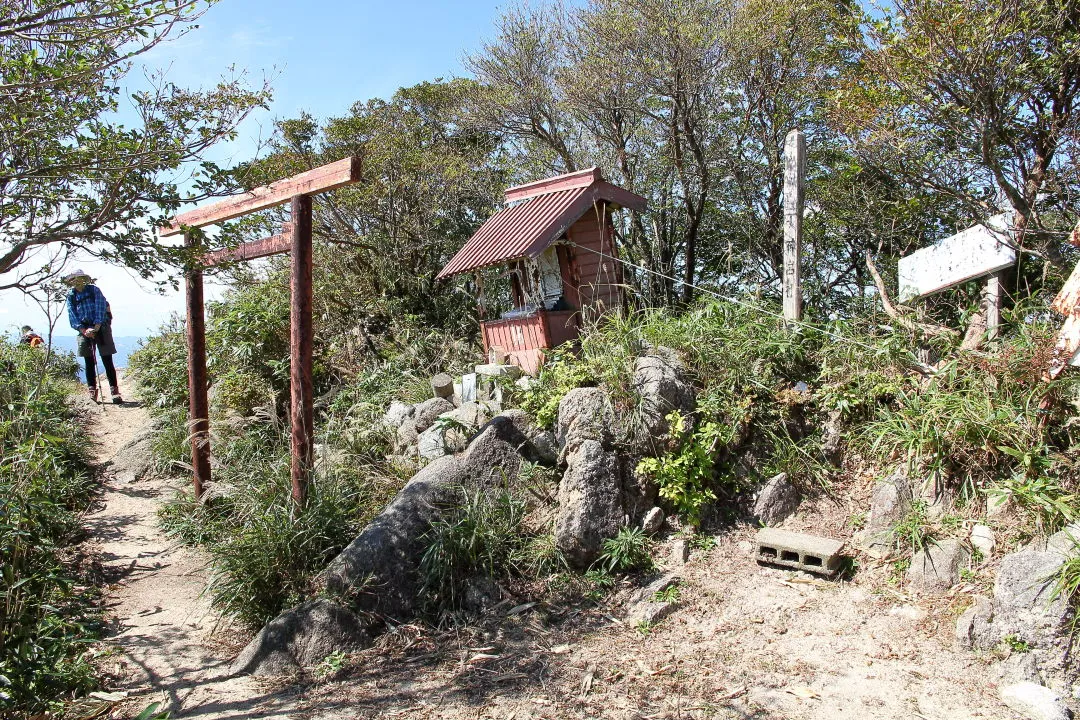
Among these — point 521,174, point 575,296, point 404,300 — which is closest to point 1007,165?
point 575,296

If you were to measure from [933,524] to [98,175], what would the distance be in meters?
5.59

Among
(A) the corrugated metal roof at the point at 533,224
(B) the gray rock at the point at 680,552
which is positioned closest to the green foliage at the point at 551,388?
(A) the corrugated metal roof at the point at 533,224

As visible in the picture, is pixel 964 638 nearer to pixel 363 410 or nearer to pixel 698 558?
pixel 698 558

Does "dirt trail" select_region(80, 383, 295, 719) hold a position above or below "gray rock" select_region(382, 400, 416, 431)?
below

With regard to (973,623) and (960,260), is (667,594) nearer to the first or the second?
(973,623)

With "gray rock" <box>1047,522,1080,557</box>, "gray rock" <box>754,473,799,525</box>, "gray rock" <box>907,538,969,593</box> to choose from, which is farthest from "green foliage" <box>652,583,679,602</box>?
Answer: "gray rock" <box>1047,522,1080,557</box>

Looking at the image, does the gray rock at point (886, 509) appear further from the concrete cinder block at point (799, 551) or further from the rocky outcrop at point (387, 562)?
the rocky outcrop at point (387, 562)

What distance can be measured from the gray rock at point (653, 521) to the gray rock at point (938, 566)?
1.69m

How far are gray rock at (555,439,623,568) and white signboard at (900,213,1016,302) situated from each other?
9.21 feet

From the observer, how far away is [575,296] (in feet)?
25.2

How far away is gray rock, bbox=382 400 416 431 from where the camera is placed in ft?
23.6

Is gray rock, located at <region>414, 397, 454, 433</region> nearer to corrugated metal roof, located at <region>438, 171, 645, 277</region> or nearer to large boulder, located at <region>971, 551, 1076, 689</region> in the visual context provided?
corrugated metal roof, located at <region>438, 171, 645, 277</region>

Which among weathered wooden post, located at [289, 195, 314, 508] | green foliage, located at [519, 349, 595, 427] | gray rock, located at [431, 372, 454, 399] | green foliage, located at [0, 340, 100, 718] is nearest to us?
green foliage, located at [0, 340, 100, 718]

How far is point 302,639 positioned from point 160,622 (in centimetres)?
144
